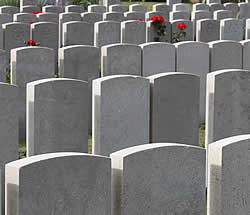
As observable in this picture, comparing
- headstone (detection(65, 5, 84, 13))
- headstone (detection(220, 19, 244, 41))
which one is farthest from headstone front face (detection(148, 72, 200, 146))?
headstone (detection(65, 5, 84, 13))

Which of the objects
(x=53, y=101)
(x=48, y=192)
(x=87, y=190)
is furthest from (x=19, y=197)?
(x=53, y=101)

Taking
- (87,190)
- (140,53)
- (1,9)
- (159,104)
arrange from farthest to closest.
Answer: (1,9) < (140,53) < (159,104) < (87,190)

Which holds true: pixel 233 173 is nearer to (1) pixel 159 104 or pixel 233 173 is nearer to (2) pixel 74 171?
(2) pixel 74 171

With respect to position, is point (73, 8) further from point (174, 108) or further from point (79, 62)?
point (174, 108)

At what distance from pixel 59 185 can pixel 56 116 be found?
1.74 m

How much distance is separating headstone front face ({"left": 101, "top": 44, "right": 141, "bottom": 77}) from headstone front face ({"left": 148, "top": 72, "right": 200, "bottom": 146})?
65.6 inches

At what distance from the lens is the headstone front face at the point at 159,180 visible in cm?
403

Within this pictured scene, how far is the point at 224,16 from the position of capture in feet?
44.9

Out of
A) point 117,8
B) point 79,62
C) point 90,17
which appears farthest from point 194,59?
point 117,8

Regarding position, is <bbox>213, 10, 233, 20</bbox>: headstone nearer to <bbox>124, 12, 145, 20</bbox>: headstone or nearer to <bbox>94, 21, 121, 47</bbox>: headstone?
<bbox>124, 12, 145, 20</bbox>: headstone

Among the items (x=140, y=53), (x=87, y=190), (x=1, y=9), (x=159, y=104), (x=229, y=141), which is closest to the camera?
(x=87, y=190)

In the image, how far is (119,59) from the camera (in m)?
7.70

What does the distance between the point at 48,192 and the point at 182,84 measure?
2556 millimetres

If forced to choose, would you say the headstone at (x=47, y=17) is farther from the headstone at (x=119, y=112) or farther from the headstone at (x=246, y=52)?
the headstone at (x=119, y=112)
